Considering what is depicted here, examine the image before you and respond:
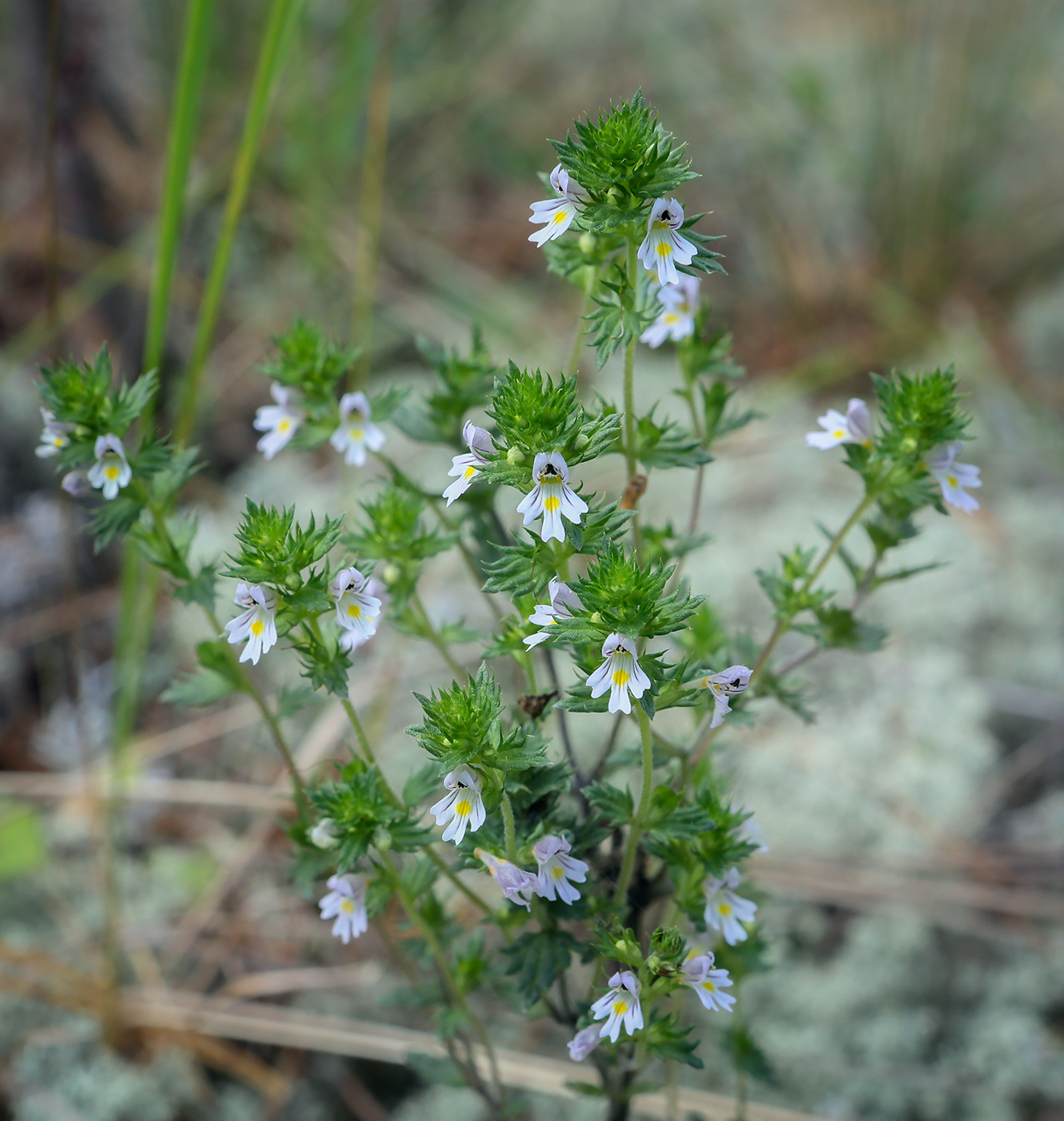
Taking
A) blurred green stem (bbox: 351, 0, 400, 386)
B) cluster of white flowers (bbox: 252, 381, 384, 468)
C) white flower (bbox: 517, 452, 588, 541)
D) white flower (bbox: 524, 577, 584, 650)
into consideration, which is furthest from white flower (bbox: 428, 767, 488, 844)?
blurred green stem (bbox: 351, 0, 400, 386)

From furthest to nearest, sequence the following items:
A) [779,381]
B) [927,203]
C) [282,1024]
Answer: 1. [927,203]
2. [779,381]
3. [282,1024]

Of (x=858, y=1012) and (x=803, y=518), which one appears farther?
(x=803, y=518)

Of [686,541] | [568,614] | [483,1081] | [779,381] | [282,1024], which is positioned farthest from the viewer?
[779,381]

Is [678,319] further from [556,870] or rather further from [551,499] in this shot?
[556,870]

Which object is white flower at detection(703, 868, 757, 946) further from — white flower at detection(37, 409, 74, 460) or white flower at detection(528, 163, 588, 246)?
white flower at detection(37, 409, 74, 460)

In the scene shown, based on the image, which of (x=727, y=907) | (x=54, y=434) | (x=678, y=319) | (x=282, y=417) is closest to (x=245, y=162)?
(x=282, y=417)

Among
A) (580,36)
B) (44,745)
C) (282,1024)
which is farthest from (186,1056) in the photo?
(580,36)

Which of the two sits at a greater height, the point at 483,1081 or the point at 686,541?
the point at 686,541

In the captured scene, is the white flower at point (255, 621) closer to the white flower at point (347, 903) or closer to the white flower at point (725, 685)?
the white flower at point (347, 903)

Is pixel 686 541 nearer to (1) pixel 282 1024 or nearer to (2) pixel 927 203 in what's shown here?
(1) pixel 282 1024
